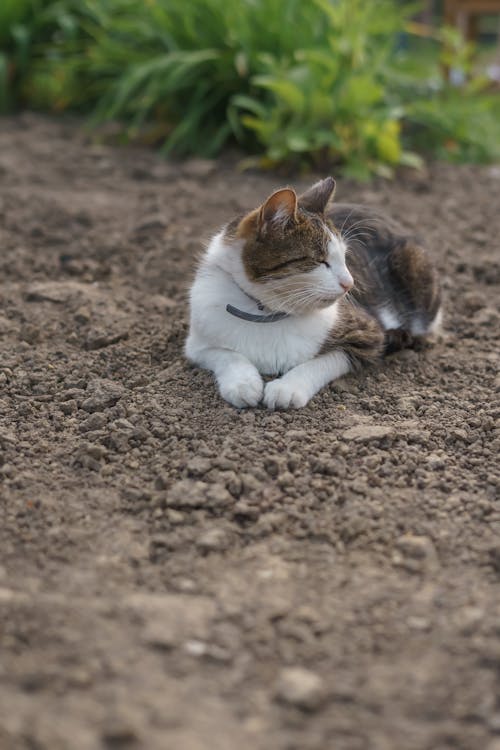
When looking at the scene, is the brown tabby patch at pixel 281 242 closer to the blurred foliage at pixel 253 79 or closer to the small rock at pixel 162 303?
the small rock at pixel 162 303

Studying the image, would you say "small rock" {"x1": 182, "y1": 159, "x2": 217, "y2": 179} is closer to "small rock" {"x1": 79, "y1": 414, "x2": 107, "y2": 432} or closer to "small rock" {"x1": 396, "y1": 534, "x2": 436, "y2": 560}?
"small rock" {"x1": 79, "y1": 414, "x2": 107, "y2": 432}

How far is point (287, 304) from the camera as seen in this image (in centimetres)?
326

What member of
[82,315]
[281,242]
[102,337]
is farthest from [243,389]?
[82,315]

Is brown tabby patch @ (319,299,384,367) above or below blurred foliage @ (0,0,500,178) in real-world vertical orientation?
below

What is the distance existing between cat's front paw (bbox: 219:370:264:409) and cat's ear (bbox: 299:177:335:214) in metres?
0.68

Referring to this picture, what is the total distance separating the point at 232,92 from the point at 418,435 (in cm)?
404

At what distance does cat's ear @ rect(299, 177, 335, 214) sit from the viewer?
132 inches

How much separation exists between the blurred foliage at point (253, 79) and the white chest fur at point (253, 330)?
97.2 inches

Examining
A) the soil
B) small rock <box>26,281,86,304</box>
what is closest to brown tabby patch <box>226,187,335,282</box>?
the soil

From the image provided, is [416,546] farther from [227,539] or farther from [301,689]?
[301,689]

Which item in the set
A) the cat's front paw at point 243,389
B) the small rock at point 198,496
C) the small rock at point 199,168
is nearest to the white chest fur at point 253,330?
the cat's front paw at point 243,389

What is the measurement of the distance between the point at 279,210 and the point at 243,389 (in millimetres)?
662

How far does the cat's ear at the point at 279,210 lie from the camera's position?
9.93 feet

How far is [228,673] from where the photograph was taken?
2057mm
